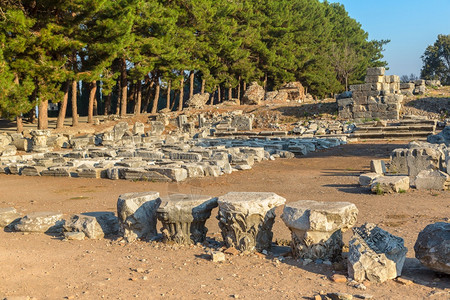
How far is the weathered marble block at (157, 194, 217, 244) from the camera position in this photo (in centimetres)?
605

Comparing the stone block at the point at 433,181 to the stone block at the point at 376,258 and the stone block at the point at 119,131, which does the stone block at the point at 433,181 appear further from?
the stone block at the point at 119,131

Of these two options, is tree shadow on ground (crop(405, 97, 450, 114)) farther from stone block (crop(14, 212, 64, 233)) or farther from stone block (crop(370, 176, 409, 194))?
stone block (crop(14, 212, 64, 233))

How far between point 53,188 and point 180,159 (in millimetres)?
4989

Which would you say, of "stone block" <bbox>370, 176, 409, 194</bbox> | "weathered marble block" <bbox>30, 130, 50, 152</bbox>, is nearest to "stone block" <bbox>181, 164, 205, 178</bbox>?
"stone block" <bbox>370, 176, 409, 194</bbox>

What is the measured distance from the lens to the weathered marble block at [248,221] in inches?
221

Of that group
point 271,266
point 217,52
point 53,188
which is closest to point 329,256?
point 271,266

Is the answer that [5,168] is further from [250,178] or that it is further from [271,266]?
[271,266]

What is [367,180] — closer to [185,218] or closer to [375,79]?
[185,218]

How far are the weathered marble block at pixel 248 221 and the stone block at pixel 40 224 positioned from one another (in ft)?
9.87

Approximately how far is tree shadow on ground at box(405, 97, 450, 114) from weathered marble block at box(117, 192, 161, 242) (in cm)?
2692

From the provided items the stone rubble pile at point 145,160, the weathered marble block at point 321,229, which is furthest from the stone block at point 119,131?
the weathered marble block at point 321,229

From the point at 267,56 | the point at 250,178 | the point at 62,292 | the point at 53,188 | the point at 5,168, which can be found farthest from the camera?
the point at 267,56

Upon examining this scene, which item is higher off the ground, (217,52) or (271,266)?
(217,52)

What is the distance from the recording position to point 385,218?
7.40 metres
